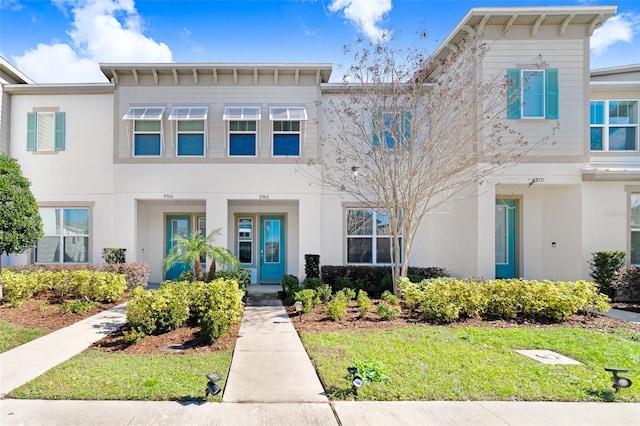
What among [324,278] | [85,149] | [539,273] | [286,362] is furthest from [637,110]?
[85,149]

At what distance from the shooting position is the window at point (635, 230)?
10453 millimetres

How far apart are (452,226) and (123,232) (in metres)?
11.4

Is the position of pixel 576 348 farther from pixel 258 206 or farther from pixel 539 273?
pixel 258 206

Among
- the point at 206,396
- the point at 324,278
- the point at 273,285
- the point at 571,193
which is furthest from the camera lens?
the point at 273,285

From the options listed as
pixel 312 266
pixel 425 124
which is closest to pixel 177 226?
pixel 312 266

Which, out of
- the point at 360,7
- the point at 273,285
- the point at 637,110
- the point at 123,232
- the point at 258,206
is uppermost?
the point at 360,7

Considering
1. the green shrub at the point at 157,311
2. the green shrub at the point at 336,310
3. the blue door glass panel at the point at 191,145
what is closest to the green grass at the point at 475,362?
the green shrub at the point at 336,310

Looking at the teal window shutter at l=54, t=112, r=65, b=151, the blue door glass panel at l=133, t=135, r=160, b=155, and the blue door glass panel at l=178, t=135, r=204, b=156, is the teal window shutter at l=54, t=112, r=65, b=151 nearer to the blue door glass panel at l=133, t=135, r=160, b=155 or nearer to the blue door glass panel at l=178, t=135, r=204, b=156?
the blue door glass panel at l=133, t=135, r=160, b=155

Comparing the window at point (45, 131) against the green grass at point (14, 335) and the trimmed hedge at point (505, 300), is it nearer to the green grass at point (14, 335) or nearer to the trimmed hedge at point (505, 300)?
the green grass at point (14, 335)

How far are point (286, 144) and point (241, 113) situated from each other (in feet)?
6.06

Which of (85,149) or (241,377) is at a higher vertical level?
(85,149)

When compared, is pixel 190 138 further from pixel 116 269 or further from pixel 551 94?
pixel 551 94

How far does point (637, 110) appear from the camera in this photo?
11125mm

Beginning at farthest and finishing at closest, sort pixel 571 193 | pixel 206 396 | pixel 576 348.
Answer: pixel 571 193
pixel 576 348
pixel 206 396
